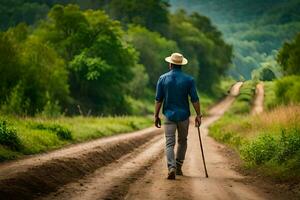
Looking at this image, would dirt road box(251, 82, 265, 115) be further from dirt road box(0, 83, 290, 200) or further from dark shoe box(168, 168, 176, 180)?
dark shoe box(168, 168, 176, 180)

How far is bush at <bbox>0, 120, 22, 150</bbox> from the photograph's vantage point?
54.3 ft

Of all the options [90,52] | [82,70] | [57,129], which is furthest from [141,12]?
[57,129]

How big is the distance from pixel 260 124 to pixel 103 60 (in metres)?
40.8

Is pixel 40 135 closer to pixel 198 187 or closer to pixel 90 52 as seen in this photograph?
pixel 198 187

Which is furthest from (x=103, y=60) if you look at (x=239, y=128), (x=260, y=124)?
(x=260, y=124)

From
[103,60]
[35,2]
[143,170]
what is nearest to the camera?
[143,170]

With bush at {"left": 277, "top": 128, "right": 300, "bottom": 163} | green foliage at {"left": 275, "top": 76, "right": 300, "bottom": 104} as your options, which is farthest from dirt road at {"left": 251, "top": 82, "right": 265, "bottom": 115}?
bush at {"left": 277, "top": 128, "right": 300, "bottom": 163}

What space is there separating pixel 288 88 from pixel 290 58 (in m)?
6.08

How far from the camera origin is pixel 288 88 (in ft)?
191

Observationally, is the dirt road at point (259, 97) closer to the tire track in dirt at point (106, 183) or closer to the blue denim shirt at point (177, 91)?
the tire track in dirt at point (106, 183)

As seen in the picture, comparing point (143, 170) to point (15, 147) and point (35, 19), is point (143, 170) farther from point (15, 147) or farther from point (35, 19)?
point (35, 19)

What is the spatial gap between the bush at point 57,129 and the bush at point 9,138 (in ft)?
18.8

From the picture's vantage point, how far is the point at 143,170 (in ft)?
47.9

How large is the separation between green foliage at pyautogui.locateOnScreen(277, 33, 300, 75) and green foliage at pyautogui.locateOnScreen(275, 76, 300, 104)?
3.63 m
